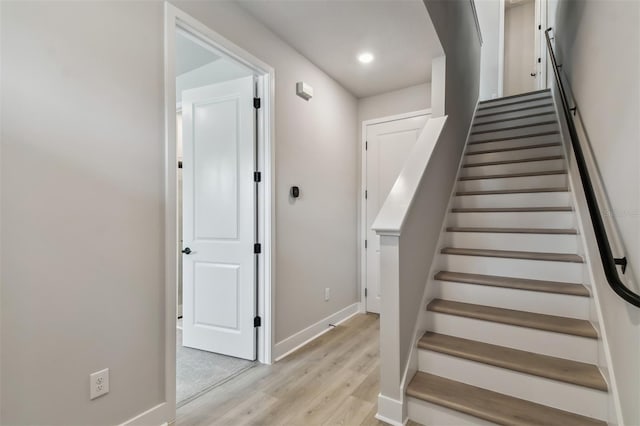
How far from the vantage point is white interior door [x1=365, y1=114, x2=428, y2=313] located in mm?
3662

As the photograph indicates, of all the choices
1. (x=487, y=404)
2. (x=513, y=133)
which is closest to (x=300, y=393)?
(x=487, y=404)

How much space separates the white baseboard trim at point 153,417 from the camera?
163 cm

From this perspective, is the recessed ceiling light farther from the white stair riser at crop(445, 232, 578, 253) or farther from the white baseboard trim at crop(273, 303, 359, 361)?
the white baseboard trim at crop(273, 303, 359, 361)

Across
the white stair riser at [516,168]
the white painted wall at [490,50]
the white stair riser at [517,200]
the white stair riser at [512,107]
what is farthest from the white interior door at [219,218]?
the white painted wall at [490,50]

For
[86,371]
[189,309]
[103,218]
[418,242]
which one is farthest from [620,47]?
[189,309]

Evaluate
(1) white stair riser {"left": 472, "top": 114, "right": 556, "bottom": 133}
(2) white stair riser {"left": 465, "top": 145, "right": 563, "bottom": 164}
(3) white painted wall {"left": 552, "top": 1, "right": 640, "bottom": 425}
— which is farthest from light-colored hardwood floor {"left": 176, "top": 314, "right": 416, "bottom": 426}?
(1) white stair riser {"left": 472, "top": 114, "right": 556, "bottom": 133}

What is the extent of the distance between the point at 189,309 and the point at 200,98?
1.88 m

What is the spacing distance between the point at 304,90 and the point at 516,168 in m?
2.17

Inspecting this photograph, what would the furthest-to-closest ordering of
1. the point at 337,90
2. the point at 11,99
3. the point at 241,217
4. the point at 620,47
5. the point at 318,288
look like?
1. the point at 337,90
2. the point at 318,288
3. the point at 241,217
4. the point at 620,47
5. the point at 11,99

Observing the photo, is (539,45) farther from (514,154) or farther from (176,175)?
(176,175)

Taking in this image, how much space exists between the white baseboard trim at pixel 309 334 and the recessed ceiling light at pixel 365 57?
2.58 meters

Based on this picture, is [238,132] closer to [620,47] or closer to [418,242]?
[418,242]

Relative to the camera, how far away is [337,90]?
3.54 m

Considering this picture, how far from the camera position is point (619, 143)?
4.63 ft
